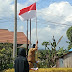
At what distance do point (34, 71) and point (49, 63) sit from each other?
6363 mm

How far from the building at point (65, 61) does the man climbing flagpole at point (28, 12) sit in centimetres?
482

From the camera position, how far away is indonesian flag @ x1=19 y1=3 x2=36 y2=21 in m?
14.5

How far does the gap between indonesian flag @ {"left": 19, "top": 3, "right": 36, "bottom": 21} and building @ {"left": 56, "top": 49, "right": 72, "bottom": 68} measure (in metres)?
4.84

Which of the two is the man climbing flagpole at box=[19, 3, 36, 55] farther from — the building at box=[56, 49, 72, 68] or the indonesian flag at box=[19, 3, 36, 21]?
the building at box=[56, 49, 72, 68]

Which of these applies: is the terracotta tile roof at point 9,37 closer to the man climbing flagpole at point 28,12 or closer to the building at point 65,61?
the building at point 65,61

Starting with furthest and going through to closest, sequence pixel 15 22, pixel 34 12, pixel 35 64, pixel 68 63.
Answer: pixel 68 63 → pixel 15 22 → pixel 34 12 → pixel 35 64

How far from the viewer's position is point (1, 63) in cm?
1351

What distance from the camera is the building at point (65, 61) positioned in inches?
665

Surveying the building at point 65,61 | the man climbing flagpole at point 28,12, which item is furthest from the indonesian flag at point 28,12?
the building at point 65,61

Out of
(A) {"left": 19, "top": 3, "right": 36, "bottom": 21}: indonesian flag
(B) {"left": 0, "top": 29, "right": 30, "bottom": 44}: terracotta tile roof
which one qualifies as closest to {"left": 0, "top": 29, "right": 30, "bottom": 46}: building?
(B) {"left": 0, "top": 29, "right": 30, "bottom": 44}: terracotta tile roof

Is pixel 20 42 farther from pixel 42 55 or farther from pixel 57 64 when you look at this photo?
pixel 57 64

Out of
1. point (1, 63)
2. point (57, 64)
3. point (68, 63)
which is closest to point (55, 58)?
point (57, 64)

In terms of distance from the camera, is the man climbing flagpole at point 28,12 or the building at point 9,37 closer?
the man climbing flagpole at point 28,12

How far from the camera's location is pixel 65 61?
17.2 m
